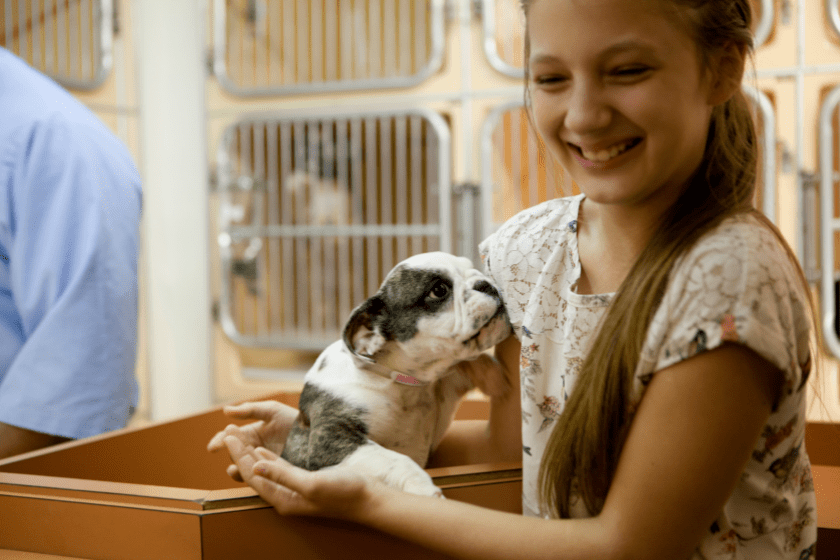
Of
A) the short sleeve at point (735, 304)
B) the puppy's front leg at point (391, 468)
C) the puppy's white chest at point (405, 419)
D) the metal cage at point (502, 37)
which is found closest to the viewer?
the short sleeve at point (735, 304)

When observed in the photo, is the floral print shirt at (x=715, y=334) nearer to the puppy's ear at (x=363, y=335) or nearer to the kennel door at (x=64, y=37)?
the puppy's ear at (x=363, y=335)

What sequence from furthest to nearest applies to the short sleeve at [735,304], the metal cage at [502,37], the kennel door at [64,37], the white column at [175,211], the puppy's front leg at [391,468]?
the white column at [175,211] → the kennel door at [64,37] → the metal cage at [502,37] → the puppy's front leg at [391,468] → the short sleeve at [735,304]

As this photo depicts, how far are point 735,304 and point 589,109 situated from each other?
0.20m

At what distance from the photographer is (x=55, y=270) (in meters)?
0.95

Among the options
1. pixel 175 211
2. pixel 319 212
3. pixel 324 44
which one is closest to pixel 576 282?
pixel 319 212

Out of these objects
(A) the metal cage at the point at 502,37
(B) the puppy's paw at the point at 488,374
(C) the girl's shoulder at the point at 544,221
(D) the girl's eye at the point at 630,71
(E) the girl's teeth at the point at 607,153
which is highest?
(A) the metal cage at the point at 502,37

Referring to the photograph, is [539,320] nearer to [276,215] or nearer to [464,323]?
[464,323]

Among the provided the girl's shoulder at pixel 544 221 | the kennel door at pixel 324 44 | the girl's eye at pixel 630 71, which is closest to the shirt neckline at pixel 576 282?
the girl's shoulder at pixel 544 221

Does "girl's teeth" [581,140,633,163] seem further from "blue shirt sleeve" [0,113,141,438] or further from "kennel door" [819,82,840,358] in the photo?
"kennel door" [819,82,840,358]

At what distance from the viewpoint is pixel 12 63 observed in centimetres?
103

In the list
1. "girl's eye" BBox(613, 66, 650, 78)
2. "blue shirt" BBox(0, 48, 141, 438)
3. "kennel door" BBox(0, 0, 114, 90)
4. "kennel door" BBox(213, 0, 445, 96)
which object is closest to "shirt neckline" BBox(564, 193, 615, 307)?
"girl's eye" BBox(613, 66, 650, 78)

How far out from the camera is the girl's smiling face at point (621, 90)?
1.87 ft

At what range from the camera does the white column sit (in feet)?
7.50

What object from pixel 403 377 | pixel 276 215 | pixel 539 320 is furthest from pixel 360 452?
pixel 276 215
